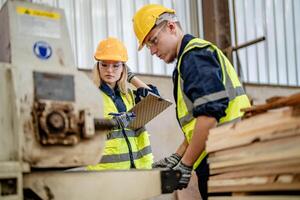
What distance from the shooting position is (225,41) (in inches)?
167

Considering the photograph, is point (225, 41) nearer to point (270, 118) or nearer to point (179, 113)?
point (179, 113)

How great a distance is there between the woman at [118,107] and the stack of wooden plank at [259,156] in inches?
54.1

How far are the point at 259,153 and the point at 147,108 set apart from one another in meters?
1.51

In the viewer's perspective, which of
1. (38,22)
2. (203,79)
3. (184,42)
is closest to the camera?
(38,22)

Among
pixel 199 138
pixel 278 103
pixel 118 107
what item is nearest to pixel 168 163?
pixel 199 138

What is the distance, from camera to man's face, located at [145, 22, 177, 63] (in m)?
2.06

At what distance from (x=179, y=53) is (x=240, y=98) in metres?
0.31

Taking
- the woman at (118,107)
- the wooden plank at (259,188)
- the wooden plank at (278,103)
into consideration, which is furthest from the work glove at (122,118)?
the wooden plank at (278,103)

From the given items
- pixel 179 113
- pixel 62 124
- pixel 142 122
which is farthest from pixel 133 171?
pixel 142 122

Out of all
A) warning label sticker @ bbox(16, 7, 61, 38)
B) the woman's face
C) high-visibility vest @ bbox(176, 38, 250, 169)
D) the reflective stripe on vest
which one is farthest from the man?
the woman's face

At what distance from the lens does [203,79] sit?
5.84 feet

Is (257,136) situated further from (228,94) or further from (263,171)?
(228,94)

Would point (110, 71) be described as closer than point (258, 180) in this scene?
No

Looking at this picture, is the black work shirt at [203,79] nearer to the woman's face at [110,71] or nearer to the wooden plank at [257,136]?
the wooden plank at [257,136]
